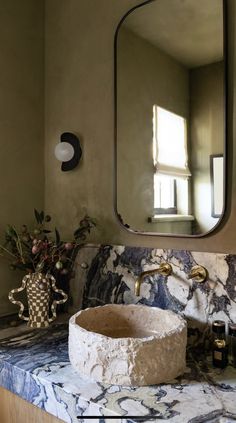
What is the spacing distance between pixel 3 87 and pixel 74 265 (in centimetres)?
83

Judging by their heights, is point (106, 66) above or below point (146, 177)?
above

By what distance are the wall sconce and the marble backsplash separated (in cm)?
38

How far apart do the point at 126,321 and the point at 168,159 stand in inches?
23.6

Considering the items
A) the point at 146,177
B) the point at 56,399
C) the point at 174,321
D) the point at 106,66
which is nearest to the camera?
the point at 56,399

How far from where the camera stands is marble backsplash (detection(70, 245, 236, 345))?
3.65 ft

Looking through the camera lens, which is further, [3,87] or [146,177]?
[3,87]

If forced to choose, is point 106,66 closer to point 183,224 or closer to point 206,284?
point 183,224

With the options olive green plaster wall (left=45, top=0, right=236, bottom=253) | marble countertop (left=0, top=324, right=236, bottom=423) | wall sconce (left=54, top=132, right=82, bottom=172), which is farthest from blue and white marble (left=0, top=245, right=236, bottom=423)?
wall sconce (left=54, top=132, right=82, bottom=172)

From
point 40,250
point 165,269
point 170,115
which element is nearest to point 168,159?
point 170,115

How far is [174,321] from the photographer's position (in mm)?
1118

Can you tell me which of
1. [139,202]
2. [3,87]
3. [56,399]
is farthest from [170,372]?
[3,87]

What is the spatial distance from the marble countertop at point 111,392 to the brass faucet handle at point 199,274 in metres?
0.24

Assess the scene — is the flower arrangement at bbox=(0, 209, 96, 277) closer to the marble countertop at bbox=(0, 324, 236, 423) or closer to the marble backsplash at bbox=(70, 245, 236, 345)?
the marble backsplash at bbox=(70, 245, 236, 345)

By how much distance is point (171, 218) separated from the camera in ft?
4.14
